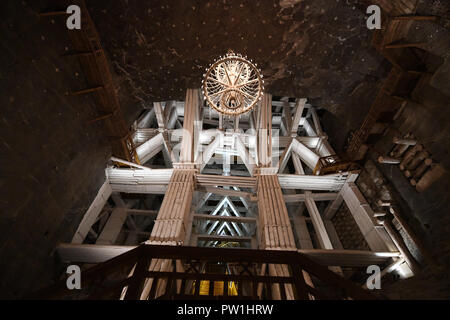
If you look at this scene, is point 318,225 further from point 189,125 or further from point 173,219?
point 189,125

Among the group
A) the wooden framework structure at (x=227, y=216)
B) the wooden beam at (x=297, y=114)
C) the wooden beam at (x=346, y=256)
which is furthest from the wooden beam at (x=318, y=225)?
the wooden beam at (x=297, y=114)

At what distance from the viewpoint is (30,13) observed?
496 centimetres

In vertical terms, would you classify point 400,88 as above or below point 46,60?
above

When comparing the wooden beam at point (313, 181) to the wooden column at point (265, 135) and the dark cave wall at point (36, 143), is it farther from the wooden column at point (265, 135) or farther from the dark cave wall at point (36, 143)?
the dark cave wall at point (36, 143)

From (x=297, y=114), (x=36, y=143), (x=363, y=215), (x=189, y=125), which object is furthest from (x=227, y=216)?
(x=297, y=114)

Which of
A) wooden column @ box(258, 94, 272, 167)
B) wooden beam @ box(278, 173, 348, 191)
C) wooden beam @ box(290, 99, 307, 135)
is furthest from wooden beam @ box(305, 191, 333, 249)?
wooden beam @ box(290, 99, 307, 135)

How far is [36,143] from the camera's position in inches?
216

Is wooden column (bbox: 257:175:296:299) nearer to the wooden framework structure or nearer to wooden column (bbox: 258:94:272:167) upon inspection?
the wooden framework structure

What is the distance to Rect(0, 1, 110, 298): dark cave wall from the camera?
4781mm

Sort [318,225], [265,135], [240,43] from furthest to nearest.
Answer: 1. [265,135]
2. [318,225]
3. [240,43]

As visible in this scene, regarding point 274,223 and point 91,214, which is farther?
point 91,214

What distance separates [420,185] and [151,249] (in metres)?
8.30
